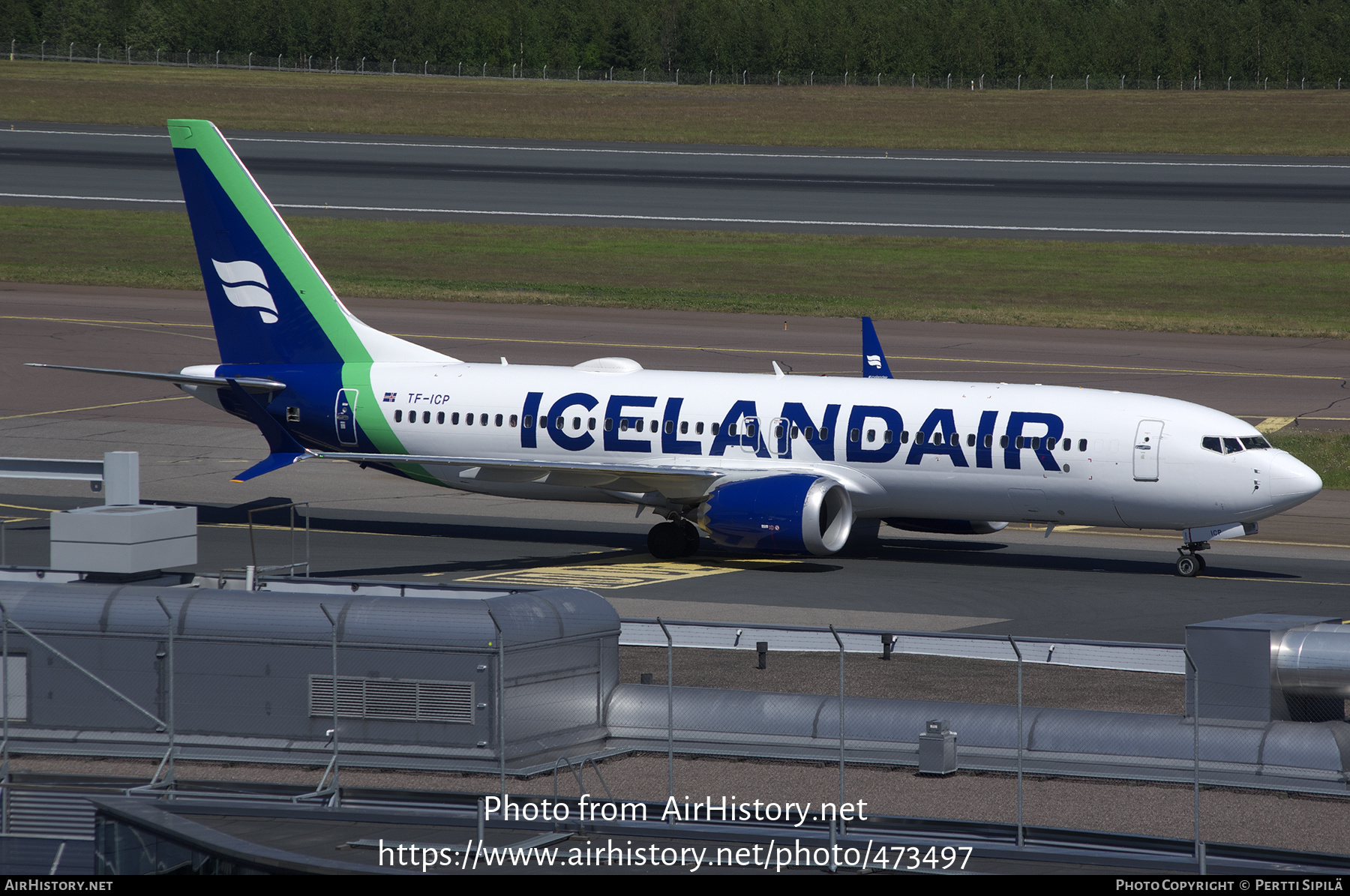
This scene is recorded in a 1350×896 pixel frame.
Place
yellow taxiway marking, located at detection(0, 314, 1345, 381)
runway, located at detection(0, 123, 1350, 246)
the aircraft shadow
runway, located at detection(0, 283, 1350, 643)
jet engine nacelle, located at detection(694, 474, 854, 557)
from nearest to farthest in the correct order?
runway, located at detection(0, 283, 1350, 643), jet engine nacelle, located at detection(694, 474, 854, 557), the aircraft shadow, yellow taxiway marking, located at detection(0, 314, 1345, 381), runway, located at detection(0, 123, 1350, 246)

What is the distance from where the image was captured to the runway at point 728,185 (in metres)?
103

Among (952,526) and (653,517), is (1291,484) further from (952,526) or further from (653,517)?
(653,517)

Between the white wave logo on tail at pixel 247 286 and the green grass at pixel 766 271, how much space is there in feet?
122

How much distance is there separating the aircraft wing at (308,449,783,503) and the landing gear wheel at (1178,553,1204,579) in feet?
33.2

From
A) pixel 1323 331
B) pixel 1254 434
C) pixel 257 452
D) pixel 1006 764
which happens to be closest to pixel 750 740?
pixel 1006 764

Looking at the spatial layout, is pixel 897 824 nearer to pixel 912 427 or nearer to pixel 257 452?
pixel 912 427

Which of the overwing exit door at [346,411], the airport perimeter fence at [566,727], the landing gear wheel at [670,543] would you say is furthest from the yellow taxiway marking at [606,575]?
the airport perimeter fence at [566,727]

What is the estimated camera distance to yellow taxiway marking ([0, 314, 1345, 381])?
2544 inches

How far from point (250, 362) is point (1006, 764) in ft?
88.2

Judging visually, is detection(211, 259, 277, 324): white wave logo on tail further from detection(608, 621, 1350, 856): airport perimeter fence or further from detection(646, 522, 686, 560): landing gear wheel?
detection(608, 621, 1350, 856): airport perimeter fence

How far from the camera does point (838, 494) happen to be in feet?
128

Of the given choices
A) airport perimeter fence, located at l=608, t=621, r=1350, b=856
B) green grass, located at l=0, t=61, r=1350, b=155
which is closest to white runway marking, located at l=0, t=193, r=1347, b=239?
green grass, located at l=0, t=61, r=1350, b=155

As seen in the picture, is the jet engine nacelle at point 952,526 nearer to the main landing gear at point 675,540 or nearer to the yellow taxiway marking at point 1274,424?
the main landing gear at point 675,540

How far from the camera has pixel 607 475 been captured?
132 ft
